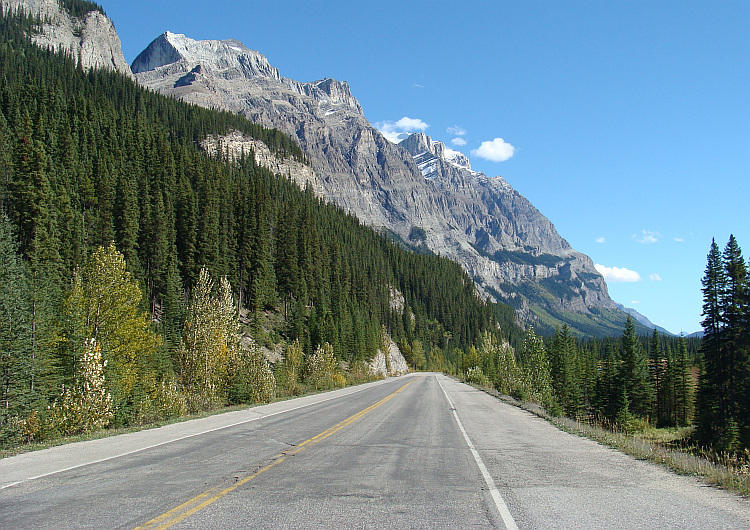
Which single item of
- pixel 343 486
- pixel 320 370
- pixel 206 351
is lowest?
pixel 320 370

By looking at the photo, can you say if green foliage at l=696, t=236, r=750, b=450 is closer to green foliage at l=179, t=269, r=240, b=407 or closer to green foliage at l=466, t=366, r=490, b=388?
green foliage at l=466, t=366, r=490, b=388

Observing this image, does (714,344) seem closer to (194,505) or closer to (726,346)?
(726,346)

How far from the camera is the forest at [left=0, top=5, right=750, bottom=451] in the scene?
20.4 meters

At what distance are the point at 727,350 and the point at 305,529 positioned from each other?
4550 centimetres

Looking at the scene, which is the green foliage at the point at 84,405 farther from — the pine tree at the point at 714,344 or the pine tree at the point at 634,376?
the pine tree at the point at 634,376

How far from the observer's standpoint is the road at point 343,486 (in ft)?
18.9

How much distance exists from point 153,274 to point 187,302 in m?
15.2

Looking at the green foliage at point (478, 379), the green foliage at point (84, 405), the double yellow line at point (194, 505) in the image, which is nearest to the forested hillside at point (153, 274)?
the green foliage at point (84, 405)

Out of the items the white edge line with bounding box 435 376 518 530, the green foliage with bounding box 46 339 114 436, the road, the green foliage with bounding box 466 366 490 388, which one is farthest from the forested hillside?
the green foliage with bounding box 466 366 490 388

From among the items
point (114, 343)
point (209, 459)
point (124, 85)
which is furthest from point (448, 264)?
point (209, 459)

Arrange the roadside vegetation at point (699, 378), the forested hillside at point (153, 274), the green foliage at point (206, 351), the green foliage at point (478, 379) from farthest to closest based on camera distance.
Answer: the green foliage at point (478, 379) → the roadside vegetation at point (699, 378) → the green foliage at point (206, 351) → the forested hillside at point (153, 274)

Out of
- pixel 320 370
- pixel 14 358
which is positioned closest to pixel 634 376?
pixel 320 370

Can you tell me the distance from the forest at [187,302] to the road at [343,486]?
6038mm

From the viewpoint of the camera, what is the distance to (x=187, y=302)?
51500 millimetres
